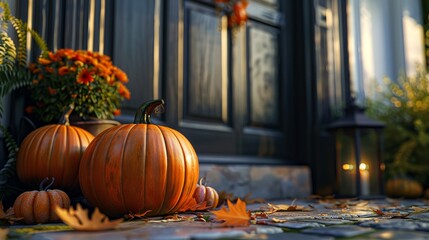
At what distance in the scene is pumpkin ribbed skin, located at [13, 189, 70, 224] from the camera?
1.37m

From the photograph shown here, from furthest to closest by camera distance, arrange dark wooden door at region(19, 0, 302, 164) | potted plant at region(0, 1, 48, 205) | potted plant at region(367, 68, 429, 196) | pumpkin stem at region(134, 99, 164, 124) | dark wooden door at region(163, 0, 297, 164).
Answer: potted plant at region(367, 68, 429, 196), dark wooden door at region(163, 0, 297, 164), dark wooden door at region(19, 0, 302, 164), potted plant at region(0, 1, 48, 205), pumpkin stem at region(134, 99, 164, 124)

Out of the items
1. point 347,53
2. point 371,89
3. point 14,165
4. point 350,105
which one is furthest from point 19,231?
point 371,89

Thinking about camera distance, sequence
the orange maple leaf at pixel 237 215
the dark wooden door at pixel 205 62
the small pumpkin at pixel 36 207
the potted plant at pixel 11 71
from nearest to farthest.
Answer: the orange maple leaf at pixel 237 215 < the small pumpkin at pixel 36 207 < the potted plant at pixel 11 71 < the dark wooden door at pixel 205 62

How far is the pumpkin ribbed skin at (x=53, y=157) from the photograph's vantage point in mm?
1614

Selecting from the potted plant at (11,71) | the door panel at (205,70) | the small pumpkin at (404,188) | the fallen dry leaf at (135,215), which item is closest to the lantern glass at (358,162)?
the small pumpkin at (404,188)

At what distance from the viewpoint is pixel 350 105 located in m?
2.65

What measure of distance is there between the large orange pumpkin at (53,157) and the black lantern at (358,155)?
1.57 m

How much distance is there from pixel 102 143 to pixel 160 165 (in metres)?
0.20

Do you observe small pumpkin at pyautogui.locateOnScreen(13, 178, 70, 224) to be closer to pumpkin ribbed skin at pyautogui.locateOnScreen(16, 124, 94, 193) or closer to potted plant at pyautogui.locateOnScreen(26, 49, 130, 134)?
pumpkin ribbed skin at pyautogui.locateOnScreen(16, 124, 94, 193)

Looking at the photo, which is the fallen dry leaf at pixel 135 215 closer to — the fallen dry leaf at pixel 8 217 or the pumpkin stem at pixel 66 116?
the fallen dry leaf at pixel 8 217

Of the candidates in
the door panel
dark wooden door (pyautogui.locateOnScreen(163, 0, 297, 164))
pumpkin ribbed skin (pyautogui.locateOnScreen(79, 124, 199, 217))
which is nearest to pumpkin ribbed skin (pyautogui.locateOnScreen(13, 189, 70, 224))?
pumpkin ribbed skin (pyautogui.locateOnScreen(79, 124, 199, 217))

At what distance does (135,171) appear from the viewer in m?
1.43

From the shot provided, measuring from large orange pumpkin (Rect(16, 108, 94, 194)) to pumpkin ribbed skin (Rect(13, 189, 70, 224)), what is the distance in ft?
0.73

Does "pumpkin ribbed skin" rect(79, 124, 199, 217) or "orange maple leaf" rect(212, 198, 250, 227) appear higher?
"pumpkin ribbed skin" rect(79, 124, 199, 217)
